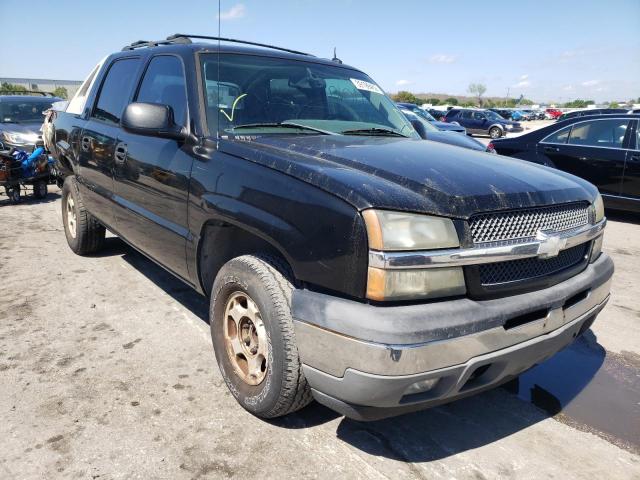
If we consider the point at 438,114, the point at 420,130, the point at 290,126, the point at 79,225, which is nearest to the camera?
the point at 290,126

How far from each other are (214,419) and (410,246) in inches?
55.6

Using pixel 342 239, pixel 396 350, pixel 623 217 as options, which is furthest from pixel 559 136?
pixel 396 350

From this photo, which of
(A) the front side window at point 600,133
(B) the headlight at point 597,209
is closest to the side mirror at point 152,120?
(B) the headlight at point 597,209

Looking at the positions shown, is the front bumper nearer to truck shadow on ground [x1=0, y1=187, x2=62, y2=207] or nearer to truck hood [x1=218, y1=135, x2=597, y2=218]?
truck hood [x1=218, y1=135, x2=597, y2=218]

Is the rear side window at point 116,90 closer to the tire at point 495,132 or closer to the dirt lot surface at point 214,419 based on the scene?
the dirt lot surface at point 214,419

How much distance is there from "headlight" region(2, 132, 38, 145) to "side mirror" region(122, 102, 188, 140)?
8558 mm

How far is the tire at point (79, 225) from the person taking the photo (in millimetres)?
4852

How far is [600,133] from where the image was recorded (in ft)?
25.2

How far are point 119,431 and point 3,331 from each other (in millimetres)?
1608

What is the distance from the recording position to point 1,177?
777 centimetres

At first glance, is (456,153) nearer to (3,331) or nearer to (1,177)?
(3,331)

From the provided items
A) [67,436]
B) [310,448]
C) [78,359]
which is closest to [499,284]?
[310,448]

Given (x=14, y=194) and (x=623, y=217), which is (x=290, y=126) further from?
(x=623, y=217)

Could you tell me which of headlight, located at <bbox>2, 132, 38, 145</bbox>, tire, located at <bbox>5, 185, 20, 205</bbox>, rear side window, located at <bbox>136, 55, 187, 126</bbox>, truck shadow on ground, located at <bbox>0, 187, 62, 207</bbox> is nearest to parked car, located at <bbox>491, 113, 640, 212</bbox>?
rear side window, located at <bbox>136, 55, 187, 126</bbox>
